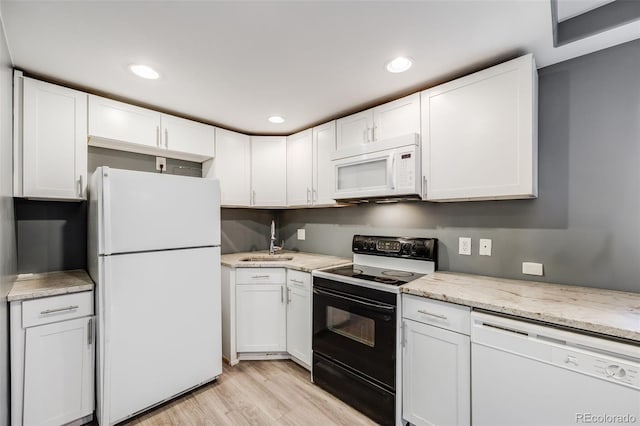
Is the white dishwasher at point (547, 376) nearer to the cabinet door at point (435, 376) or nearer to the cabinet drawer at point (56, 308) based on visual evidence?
the cabinet door at point (435, 376)

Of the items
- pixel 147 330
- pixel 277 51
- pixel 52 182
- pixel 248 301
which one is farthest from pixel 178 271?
pixel 277 51

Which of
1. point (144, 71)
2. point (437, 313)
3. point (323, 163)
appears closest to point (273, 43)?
point (144, 71)

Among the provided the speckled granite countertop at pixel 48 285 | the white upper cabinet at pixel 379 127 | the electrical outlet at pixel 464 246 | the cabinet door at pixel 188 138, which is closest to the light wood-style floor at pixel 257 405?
the speckled granite countertop at pixel 48 285

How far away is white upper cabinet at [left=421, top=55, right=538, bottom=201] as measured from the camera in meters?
1.53

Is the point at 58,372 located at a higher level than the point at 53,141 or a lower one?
lower

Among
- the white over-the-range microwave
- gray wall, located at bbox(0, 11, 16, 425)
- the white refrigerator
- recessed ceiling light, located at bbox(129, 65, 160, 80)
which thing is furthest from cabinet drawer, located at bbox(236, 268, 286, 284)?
recessed ceiling light, located at bbox(129, 65, 160, 80)

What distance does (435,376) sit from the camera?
1.54m

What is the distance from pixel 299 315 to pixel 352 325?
590mm

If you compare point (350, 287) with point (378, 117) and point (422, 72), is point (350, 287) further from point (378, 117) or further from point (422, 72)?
point (422, 72)

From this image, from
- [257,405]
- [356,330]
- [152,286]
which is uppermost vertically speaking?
[152,286]

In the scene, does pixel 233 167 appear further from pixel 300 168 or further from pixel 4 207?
pixel 4 207

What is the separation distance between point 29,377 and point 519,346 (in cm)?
257

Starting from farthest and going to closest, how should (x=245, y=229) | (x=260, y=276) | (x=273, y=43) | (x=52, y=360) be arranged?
(x=245, y=229) → (x=260, y=276) → (x=52, y=360) → (x=273, y=43)

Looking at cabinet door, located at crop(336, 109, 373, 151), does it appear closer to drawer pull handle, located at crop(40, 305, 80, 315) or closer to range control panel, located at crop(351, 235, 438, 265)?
range control panel, located at crop(351, 235, 438, 265)
